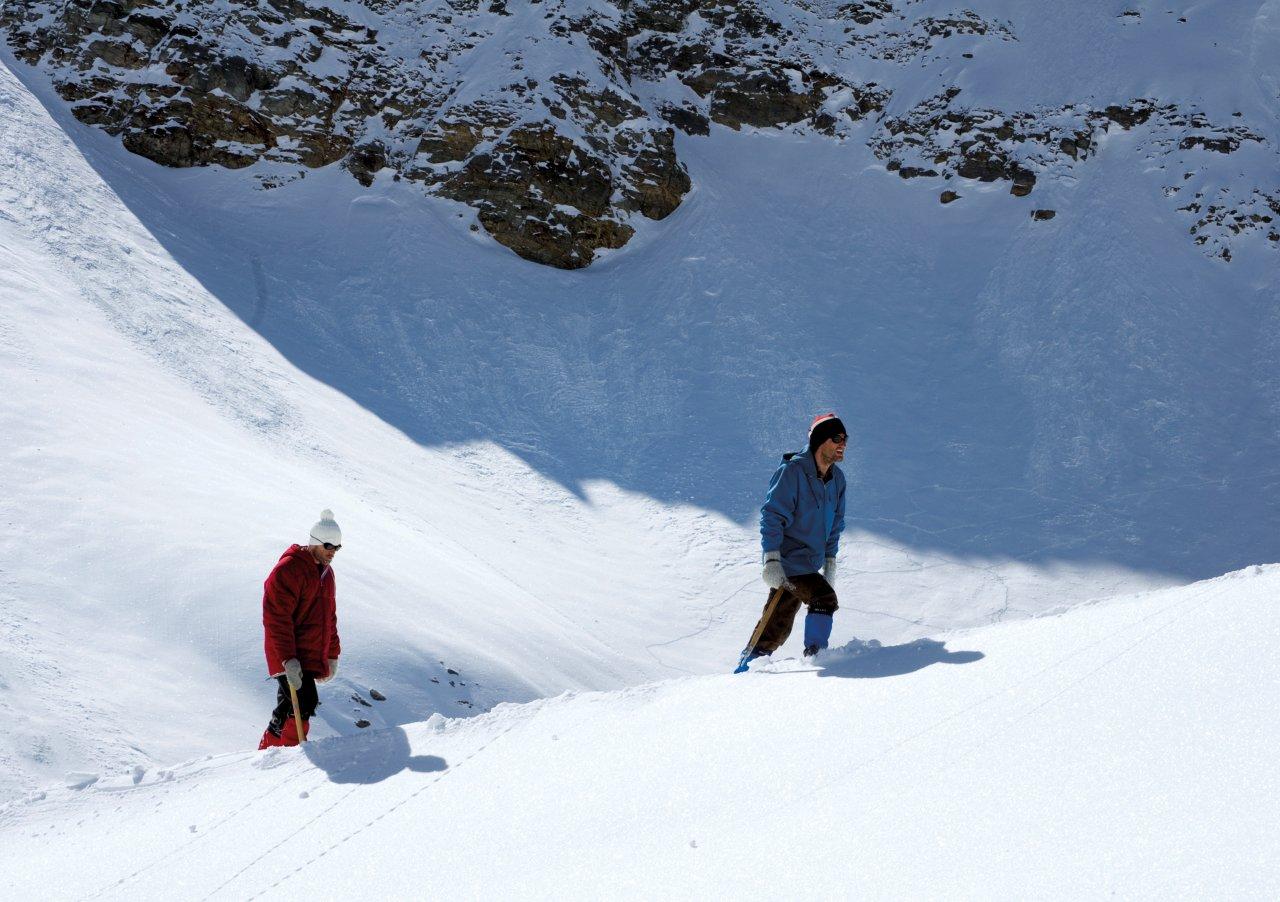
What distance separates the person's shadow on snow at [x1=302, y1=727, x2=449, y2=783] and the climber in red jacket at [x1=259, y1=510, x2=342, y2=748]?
2.31 ft

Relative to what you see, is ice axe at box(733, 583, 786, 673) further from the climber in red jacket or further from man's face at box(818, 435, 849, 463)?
the climber in red jacket

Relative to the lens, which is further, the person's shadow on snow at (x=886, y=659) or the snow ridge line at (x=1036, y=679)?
the person's shadow on snow at (x=886, y=659)

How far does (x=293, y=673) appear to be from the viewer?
5605 mm

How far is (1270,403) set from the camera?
16969 mm

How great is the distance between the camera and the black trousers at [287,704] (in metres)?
5.79

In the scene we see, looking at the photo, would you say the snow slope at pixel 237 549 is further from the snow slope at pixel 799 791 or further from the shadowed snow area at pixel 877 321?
the snow slope at pixel 799 791

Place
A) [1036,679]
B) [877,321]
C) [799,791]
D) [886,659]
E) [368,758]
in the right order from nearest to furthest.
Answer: [799,791], [1036,679], [368,758], [886,659], [877,321]

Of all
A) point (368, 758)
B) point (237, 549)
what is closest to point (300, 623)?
point (368, 758)

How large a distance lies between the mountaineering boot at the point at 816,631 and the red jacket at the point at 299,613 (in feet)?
8.64

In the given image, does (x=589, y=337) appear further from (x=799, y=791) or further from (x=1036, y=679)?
(x=799, y=791)

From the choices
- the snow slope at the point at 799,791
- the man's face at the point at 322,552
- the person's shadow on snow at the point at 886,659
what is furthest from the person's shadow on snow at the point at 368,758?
the person's shadow on snow at the point at 886,659

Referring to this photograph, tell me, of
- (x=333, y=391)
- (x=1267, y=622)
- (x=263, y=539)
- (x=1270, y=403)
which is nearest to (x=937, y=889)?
(x=1267, y=622)

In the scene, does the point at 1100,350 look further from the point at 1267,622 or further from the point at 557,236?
the point at 1267,622

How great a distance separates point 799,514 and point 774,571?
37 cm
